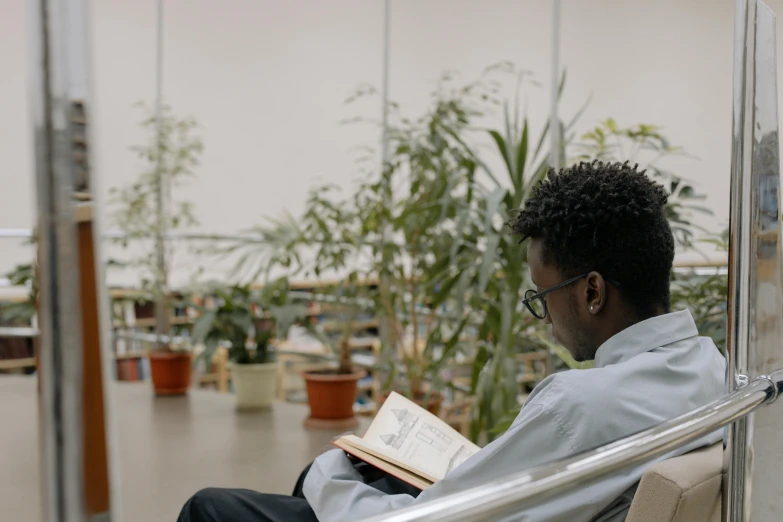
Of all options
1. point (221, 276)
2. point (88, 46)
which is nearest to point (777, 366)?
point (88, 46)

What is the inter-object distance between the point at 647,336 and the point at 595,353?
0.09 metres

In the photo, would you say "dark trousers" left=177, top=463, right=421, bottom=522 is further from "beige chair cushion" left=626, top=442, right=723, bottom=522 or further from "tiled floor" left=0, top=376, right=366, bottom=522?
"tiled floor" left=0, top=376, right=366, bottom=522

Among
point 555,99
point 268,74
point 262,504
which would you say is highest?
point 268,74

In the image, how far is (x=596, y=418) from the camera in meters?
1.09

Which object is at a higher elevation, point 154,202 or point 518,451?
point 154,202

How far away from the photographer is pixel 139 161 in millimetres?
5723

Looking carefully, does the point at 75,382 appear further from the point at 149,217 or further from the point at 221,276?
the point at 221,276

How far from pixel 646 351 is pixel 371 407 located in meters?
4.24

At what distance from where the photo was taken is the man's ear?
1.27 m

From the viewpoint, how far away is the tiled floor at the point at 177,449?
3023mm

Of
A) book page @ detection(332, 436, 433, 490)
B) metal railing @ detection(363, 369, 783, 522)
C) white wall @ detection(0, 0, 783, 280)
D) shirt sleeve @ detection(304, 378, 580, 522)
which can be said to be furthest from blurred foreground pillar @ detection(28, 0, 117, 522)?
white wall @ detection(0, 0, 783, 280)

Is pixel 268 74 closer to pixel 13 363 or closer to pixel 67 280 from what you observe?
pixel 13 363

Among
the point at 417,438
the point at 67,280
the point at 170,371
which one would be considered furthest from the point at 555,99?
the point at 67,280

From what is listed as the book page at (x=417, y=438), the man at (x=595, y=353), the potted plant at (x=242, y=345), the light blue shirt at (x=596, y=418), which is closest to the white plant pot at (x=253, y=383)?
the potted plant at (x=242, y=345)
